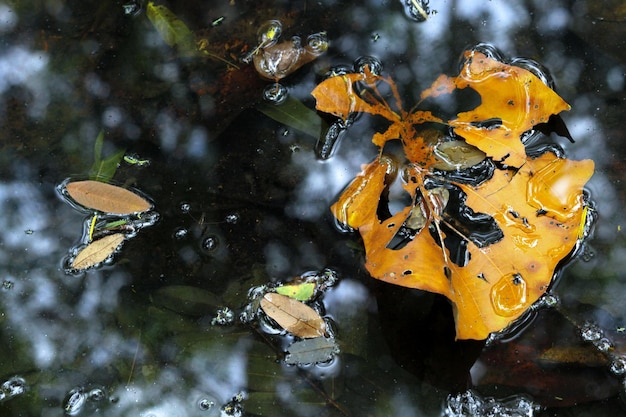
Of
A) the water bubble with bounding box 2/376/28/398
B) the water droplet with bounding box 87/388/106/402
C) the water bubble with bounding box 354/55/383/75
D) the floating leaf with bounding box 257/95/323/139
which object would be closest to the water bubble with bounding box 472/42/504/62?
the water bubble with bounding box 354/55/383/75

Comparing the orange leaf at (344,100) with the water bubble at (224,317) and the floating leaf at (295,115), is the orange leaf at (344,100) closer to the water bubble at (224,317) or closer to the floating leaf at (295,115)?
the floating leaf at (295,115)

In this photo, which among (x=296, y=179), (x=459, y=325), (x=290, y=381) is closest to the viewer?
(x=459, y=325)

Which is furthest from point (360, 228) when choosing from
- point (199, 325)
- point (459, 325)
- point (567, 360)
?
point (567, 360)

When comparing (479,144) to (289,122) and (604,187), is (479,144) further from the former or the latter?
(289,122)

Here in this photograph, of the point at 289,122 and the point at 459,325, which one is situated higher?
the point at 289,122

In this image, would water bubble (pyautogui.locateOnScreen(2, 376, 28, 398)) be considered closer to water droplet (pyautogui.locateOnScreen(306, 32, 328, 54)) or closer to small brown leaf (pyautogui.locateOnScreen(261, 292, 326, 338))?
small brown leaf (pyautogui.locateOnScreen(261, 292, 326, 338))
